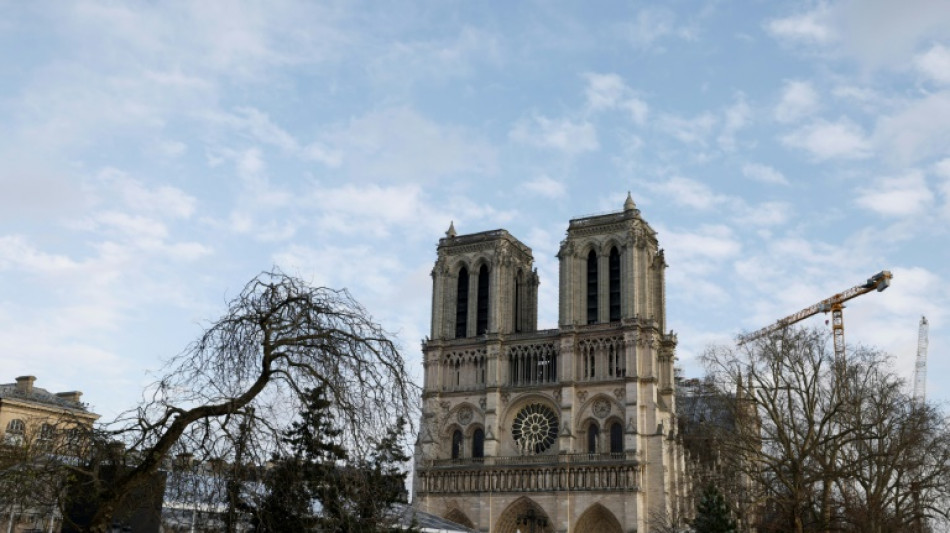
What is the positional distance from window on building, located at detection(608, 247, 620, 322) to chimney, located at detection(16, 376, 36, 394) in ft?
126

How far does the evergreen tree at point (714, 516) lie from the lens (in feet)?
132

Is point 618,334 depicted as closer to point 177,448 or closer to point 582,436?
point 582,436

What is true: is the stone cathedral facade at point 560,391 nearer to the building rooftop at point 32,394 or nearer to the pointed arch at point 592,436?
the pointed arch at point 592,436

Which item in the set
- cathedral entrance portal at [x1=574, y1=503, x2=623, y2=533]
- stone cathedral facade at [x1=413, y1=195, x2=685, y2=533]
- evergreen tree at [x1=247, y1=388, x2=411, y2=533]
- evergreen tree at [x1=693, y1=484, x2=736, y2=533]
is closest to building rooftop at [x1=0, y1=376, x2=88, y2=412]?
stone cathedral facade at [x1=413, y1=195, x2=685, y2=533]

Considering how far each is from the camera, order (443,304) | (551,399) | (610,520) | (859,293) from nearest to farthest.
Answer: (610,520), (551,399), (443,304), (859,293)

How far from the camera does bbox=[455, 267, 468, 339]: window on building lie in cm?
7194

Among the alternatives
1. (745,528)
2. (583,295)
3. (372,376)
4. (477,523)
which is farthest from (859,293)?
(372,376)

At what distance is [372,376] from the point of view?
11812mm

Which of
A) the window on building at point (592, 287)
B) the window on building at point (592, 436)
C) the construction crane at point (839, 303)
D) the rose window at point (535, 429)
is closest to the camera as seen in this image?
the window on building at point (592, 436)

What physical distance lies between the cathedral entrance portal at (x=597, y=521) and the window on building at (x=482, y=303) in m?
15.2

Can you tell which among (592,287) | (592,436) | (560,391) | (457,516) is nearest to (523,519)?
(457,516)

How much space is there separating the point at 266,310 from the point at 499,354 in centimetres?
5696

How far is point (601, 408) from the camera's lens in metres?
65.5

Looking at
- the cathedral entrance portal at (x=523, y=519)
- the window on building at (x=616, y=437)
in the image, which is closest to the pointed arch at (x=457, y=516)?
the cathedral entrance portal at (x=523, y=519)
